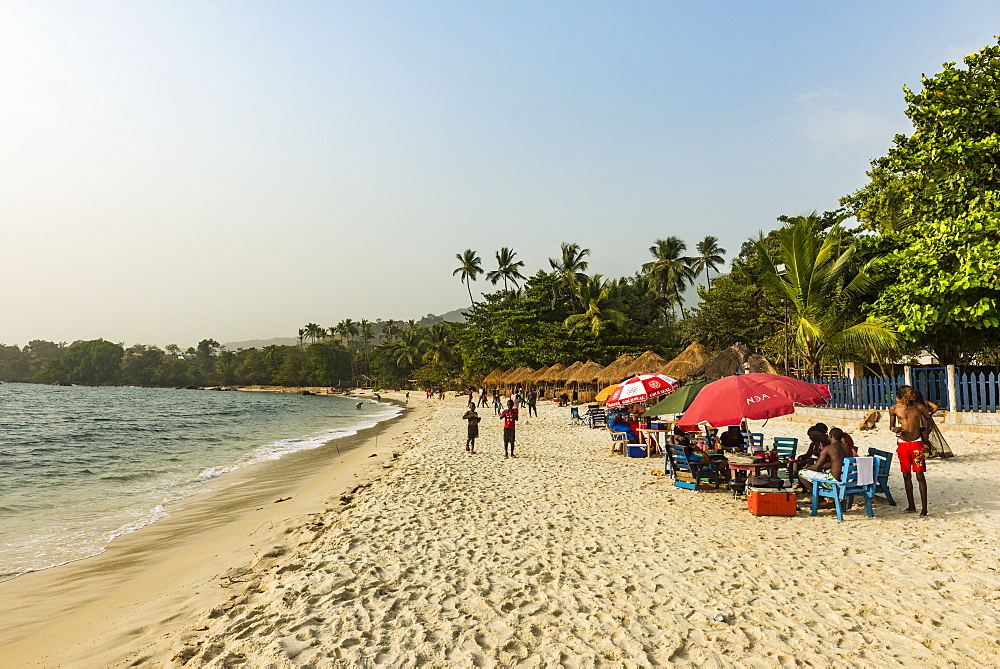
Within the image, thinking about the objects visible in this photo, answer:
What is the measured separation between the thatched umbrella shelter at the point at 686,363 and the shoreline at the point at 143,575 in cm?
1481

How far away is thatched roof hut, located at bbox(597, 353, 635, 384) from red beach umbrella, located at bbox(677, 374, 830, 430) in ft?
66.7

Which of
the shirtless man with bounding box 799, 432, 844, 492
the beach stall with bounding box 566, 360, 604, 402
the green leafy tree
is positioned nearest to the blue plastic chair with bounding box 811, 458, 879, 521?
the shirtless man with bounding box 799, 432, 844, 492

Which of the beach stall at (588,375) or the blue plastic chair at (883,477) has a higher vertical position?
the beach stall at (588,375)

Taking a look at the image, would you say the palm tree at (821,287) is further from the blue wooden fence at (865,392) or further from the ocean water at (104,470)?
the ocean water at (104,470)

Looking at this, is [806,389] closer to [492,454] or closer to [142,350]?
[492,454]

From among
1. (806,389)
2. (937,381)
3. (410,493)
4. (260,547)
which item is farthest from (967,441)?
(260,547)

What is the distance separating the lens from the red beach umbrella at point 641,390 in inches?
501

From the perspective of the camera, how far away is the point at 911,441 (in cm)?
707

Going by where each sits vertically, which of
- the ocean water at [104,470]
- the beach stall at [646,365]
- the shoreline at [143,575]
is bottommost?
the ocean water at [104,470]

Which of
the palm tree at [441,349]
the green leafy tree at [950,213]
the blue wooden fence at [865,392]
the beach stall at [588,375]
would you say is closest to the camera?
the green leafy tree at [950,213]

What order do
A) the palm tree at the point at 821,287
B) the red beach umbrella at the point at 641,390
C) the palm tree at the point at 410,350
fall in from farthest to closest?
1. the palm tree at the point at 410,350
2. the palm tree at the point at 821,287
3. the red beach umbrella at the point at 641,390

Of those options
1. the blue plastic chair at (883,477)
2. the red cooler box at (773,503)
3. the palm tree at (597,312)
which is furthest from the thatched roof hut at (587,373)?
the red cooler box at (773,503)

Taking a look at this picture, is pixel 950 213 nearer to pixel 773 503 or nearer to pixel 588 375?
pixel 773 503

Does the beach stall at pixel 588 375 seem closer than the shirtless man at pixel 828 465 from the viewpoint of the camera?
No
